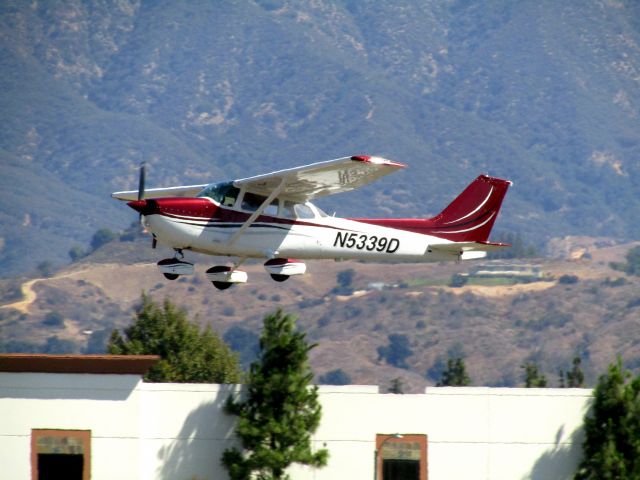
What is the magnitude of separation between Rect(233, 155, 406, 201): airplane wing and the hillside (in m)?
104

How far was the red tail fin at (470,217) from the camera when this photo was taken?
33469 mm

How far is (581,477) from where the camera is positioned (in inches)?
1206

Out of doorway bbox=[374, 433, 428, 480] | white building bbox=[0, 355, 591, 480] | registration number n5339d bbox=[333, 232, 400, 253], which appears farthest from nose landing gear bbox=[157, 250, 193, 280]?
doorway bbox=[374, 433, 428, 480]

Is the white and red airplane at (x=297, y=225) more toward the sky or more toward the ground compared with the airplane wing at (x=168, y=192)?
more toward the ground

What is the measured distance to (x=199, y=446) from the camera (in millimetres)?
30719

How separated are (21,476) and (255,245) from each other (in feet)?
23.3

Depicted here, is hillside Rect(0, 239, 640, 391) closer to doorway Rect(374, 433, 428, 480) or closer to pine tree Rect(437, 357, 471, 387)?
pine tree Rect(437, 357, 471, 387)

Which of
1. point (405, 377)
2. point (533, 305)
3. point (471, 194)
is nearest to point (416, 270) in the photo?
point (533, 305)

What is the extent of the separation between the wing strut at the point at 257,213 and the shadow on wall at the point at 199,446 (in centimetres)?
368

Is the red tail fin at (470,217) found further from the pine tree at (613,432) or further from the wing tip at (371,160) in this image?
the wing tip at (371,160)

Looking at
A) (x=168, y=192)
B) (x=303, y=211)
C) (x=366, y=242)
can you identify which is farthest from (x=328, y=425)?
(x=168, y=192)

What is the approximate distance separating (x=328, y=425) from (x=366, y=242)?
445cm

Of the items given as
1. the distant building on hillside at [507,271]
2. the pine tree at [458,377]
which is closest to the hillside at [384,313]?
the distant building on hillside at [507,271]

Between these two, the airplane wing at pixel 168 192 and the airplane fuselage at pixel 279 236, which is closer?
the airplane fuselage at pixel 279 236
